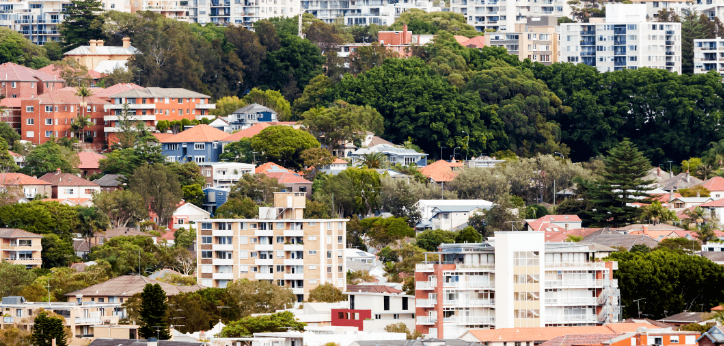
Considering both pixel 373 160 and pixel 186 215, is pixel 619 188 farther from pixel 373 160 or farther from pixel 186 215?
pixel 186 215

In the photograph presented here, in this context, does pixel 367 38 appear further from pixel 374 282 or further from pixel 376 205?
pixel 374 282

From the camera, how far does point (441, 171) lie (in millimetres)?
102438

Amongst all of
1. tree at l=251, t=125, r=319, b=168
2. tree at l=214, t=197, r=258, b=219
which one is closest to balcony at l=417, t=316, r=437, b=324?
tree at l=214, t=197, r=258, b=219

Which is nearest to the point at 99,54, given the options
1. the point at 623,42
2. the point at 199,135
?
the point at 199,135

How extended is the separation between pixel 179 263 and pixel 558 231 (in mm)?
20707

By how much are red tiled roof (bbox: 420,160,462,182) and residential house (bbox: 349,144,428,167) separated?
2.28 metres

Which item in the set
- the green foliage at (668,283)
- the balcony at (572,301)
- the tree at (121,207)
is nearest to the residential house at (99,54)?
the tree at (121,207)

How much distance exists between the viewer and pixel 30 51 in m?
126

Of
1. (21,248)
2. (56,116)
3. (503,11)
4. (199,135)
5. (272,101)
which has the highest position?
(503,11)

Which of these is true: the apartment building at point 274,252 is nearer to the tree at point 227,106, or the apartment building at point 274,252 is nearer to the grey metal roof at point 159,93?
the grey metal roof at point 159,93

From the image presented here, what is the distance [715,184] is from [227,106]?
34891 millimetres

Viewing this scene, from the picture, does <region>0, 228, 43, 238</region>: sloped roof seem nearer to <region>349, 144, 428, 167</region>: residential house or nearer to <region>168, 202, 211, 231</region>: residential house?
<region>168, 202, 211, 231</region>: residential house

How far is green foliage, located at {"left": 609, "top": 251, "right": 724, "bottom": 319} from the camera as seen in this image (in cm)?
6306

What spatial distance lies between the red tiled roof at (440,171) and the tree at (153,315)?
43.3 meters
